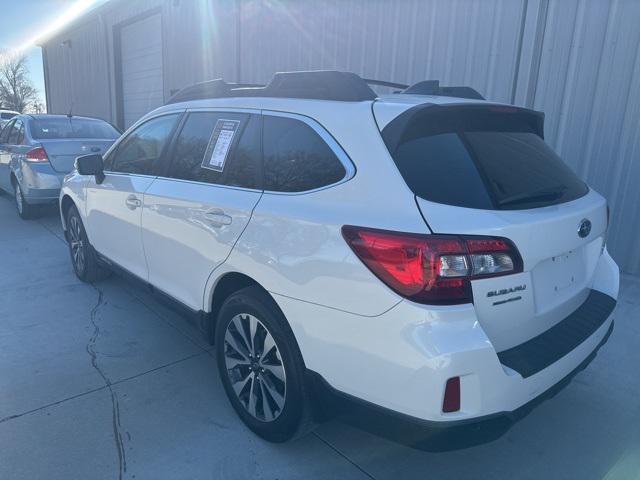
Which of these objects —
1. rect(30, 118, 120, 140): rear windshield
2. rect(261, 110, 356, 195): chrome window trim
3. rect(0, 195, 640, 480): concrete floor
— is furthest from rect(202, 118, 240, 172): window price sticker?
rect(30, 118, 120, 140): rear windshield

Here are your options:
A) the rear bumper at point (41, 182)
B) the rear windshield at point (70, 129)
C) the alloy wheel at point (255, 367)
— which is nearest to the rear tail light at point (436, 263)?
the alloy wheel at point (255, 367)

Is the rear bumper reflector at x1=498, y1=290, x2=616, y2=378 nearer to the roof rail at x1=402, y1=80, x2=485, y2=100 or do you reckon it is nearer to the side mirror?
the roof rail at x1=402, y1=80, x2=485, y2=100

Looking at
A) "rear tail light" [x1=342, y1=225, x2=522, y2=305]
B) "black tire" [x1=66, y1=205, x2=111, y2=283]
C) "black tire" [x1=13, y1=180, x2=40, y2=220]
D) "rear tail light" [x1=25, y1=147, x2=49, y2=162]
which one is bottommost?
"black tire" [x1=13, y1=180, x2=40, y2=220]

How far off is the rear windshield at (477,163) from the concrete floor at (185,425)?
4.42ft

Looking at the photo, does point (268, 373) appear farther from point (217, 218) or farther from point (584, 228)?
point (584, 228)

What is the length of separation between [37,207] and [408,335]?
7452mm

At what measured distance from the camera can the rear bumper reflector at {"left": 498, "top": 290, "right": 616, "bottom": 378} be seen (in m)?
1.96

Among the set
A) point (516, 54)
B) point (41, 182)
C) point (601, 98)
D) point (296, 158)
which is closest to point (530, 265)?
point (296, 158)

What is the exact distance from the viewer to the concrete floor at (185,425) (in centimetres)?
243

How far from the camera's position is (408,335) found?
179 cm

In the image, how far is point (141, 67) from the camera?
13.3 m

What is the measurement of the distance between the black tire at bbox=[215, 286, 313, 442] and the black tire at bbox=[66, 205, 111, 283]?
227 cm

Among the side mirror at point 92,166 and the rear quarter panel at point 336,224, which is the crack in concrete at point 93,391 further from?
the side mirror at point 92,166

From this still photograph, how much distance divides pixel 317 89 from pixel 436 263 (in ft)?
3.88
